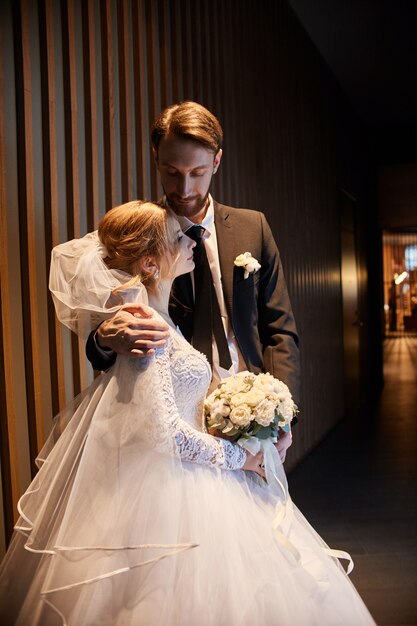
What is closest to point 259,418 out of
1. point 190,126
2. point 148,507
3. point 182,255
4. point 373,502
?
point 148,507

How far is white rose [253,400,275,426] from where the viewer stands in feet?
6.65

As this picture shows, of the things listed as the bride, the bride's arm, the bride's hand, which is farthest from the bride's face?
the bride's hand

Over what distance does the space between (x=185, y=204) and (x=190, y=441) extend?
2.65 ft

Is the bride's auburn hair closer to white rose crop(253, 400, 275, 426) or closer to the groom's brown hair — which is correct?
the groom's brown hair

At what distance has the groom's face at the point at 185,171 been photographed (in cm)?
230

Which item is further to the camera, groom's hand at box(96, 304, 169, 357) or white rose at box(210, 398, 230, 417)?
white rose at box(210, 398, 230, 417)

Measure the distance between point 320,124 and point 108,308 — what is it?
581 cm

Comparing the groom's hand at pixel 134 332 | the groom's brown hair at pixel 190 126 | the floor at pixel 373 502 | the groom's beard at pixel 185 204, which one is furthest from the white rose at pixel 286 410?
the floor at pixel 373 502

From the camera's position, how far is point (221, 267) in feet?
8.15

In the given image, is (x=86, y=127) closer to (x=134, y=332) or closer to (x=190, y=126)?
(x=190, y=126)

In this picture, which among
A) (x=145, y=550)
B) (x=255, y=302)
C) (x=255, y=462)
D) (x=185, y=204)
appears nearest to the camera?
(x=145, y=550)

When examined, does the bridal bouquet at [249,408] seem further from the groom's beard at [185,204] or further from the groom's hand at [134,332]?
the groom's beard at [185,204]

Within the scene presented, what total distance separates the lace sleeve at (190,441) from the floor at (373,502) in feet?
5.23

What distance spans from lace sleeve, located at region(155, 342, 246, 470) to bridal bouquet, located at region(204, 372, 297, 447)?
5 centimetres
